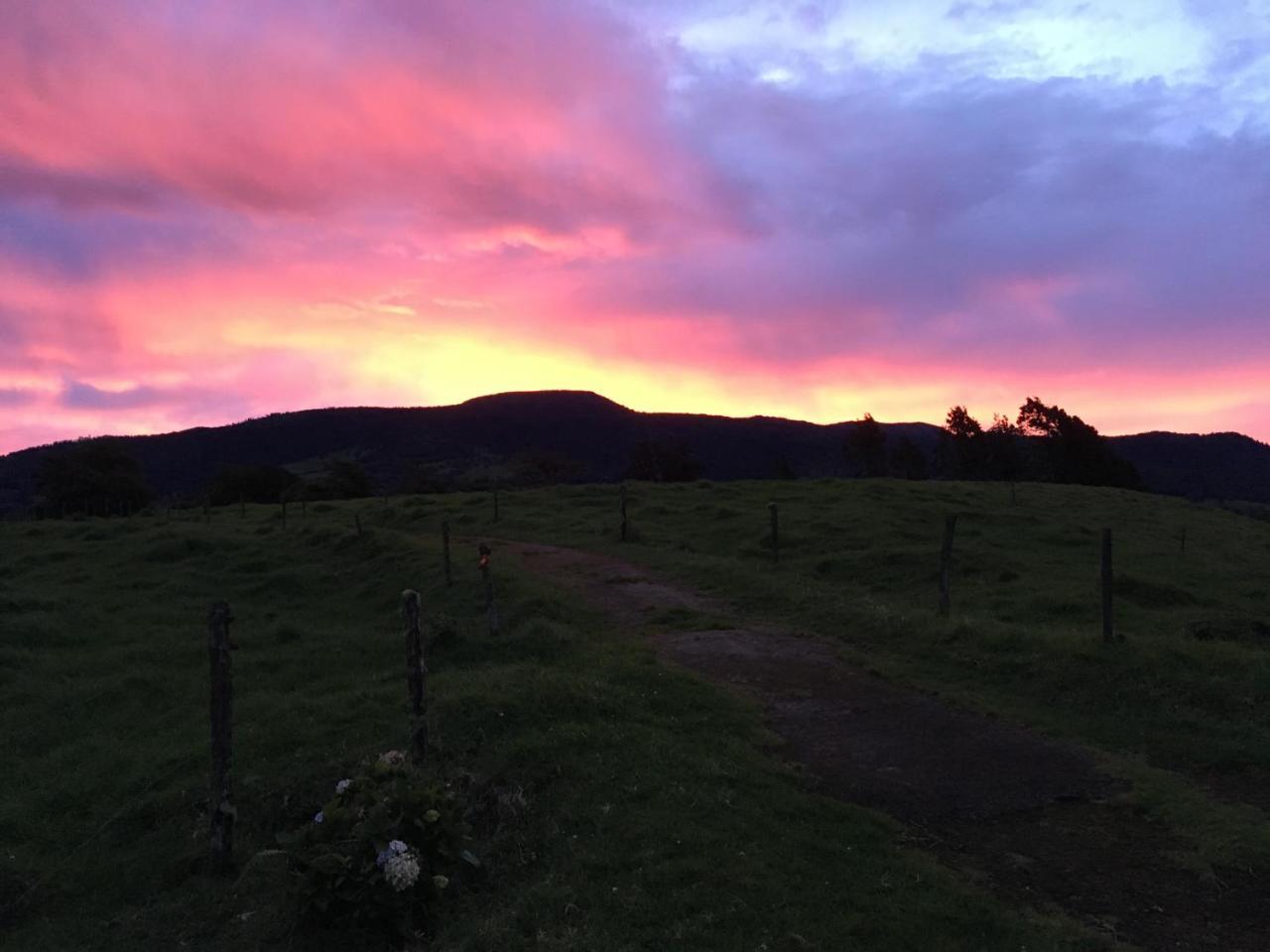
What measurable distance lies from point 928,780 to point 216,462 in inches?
5374

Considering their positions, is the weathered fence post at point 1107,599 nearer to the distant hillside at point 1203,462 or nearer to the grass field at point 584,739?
the grass field at point 584,739

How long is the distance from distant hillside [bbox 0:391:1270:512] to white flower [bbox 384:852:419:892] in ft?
364

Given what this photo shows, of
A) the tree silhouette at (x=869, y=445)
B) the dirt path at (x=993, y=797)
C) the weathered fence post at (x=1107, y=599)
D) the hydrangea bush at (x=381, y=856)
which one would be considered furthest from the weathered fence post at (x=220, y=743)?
the tree silhouette at (x=869, y=445)

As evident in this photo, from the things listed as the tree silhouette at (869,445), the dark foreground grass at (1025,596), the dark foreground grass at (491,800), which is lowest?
the dark foreground grass at (491,800)

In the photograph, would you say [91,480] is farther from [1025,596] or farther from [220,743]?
[220,743]

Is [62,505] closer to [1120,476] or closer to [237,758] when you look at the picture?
[237,758]

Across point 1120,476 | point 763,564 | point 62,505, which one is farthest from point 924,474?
point 62,505

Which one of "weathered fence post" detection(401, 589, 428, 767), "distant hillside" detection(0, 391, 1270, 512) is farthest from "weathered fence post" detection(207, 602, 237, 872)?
"distant hillside" detection(0, 391, 1270, 512)

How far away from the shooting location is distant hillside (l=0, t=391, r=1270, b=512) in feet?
430

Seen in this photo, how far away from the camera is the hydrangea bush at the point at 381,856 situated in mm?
7547

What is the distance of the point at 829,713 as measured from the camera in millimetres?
12094

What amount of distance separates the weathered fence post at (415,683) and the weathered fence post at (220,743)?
6.28 ft

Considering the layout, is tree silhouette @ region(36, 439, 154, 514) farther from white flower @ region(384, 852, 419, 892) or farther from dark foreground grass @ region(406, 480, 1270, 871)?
white flower @ region(384, 852, 419, 892)

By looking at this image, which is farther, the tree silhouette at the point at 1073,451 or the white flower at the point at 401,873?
the tree silhouette at the point at 1073,451
